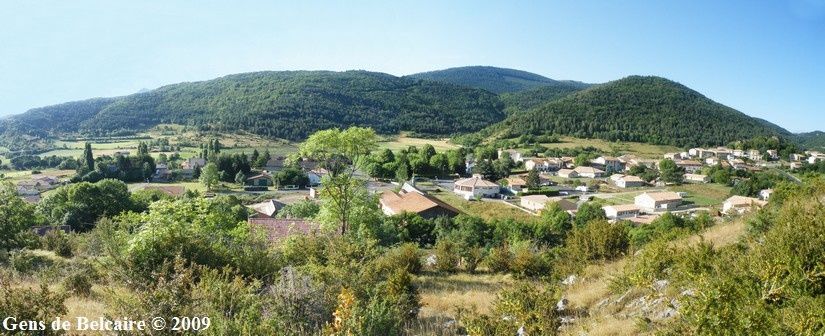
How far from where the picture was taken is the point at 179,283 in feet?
15.4

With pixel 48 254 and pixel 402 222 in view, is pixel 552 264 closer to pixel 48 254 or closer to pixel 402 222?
pixel 48 254

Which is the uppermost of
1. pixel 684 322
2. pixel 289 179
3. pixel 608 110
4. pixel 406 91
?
pixel 406 91

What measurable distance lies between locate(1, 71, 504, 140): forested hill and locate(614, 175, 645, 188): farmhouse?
7871 cm

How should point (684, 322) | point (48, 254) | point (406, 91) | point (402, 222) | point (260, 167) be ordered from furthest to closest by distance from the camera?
point (406, 91)
point (260, 167)
point (402, 222)
point (48, 254)
point (684, 322)

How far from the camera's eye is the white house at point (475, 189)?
5662cm

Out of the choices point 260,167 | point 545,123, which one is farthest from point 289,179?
point 545,123

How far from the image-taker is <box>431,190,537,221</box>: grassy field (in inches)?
1788

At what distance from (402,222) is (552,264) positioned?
21.1m

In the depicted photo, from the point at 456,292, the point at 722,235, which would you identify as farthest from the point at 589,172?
the point at 456,292

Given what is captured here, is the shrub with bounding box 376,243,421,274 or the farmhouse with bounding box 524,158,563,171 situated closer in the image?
the shrub with bounding box 376,243,421,274

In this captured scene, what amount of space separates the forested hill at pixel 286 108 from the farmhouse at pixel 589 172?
232 feet

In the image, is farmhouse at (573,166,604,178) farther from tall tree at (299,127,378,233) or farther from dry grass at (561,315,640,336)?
dry grass at (561,315,640,336)

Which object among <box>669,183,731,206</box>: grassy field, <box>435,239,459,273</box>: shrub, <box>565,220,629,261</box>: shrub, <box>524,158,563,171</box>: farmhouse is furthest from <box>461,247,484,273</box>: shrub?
<box>524,158,563,171</box>: farmhouse

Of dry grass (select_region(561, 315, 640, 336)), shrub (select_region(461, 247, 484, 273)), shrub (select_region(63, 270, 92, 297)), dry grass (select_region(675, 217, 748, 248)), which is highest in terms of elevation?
dry grass (select_region(675, 217, 748, 248))
